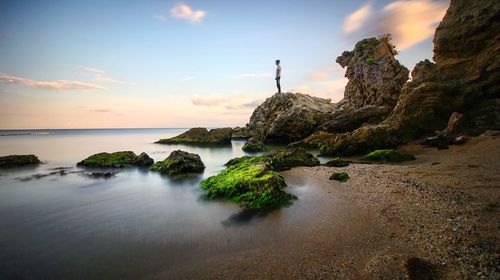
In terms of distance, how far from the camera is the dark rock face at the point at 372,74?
25.9 metres

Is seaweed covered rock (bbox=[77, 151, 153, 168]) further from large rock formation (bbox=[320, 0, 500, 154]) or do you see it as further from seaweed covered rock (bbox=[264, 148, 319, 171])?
A: large rock formation (bbox=[320, 0, 500, 154])

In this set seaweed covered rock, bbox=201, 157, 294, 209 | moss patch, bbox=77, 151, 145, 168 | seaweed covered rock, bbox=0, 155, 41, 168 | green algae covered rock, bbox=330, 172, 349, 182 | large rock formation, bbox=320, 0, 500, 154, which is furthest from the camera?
seaweed covered rock, bbox=0, 155, 41, 168

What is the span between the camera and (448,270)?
127 inches

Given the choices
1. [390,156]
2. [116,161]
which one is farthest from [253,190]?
[116,161]

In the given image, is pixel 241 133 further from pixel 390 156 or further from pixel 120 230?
pixel 120 230

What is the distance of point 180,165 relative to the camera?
502 inches

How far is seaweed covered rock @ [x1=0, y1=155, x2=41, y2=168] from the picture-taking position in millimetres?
15163

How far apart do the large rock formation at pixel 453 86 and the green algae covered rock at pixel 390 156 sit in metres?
2.13

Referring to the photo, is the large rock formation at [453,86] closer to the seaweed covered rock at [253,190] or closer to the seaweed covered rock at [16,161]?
the seaweed covered rock at [253,190]

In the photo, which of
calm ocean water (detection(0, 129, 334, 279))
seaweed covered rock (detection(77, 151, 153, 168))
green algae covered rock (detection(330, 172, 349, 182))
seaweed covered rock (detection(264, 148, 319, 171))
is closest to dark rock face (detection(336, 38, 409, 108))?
seaweed covered rock (detection(264, 148, 319, 171))

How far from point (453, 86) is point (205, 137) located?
31.0 meters

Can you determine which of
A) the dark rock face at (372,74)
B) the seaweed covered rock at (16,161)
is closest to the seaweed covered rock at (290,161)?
the seaweed covered rock at (16,161)

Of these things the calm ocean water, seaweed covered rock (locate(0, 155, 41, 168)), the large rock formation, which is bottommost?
the calm ocean water

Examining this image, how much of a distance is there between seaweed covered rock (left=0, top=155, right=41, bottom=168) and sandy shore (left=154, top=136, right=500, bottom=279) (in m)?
17.8
